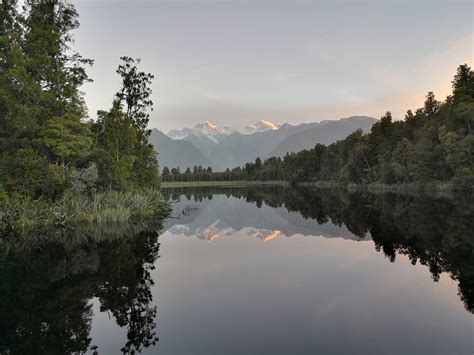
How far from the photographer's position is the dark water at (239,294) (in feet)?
30.5

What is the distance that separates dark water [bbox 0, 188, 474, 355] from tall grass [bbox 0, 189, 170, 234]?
2.84m

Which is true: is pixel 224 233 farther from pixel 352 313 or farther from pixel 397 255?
pixel 352 313

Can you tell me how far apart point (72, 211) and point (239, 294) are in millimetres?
19799

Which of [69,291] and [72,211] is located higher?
[72,211]

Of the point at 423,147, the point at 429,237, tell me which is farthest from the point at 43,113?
the point at 423,147

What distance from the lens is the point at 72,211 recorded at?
27734 millimetres

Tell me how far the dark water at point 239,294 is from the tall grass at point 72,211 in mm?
2841

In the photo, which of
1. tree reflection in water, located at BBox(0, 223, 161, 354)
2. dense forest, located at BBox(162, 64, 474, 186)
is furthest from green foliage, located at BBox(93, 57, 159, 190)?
dense forest, located at BBox(162, 64, 474, 186)

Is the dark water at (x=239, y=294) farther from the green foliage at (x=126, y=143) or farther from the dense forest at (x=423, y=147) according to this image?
the dense forest at (x=423, y=147)

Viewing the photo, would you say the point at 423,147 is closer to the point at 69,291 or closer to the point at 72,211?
the point at 72,211

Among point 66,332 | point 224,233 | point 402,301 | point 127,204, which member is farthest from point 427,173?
point 66,332

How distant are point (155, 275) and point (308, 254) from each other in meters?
9.24

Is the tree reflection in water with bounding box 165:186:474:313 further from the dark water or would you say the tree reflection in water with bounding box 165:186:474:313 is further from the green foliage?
the green foliage

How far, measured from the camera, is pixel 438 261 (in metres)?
17.0
